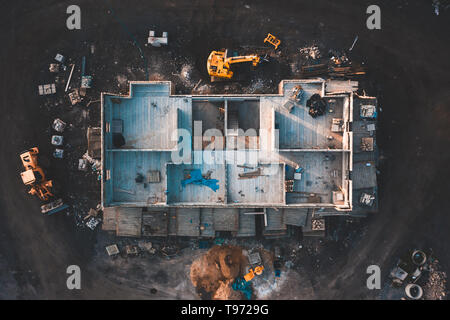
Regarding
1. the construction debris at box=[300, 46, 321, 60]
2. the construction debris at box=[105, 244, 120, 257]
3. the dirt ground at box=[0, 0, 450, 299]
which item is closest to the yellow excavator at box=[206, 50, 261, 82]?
the dirt ground at box=[0, 0, 450, 299]

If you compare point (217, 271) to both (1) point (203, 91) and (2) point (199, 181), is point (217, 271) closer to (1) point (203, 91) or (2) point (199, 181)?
(2) point (199, 181)

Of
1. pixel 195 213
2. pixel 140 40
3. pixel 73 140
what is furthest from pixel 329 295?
pixel 140 40

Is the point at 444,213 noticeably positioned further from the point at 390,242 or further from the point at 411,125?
the point at 411,125

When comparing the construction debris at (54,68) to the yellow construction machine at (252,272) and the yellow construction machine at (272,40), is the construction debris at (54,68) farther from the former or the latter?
the yellow construction machine at (252,272)

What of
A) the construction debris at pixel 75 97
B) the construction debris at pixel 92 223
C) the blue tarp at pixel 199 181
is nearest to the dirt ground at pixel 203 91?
the construction debris at pixel 92 223

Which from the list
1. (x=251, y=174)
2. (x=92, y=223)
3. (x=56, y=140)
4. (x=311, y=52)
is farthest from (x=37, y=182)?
(x=311, y=52)

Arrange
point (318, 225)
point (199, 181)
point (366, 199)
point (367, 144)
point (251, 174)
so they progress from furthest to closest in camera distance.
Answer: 1. point (318, 225)
2. point (366, 199)
3. point (367, 144)
4. point (251, 174)
5. point (199, 181)

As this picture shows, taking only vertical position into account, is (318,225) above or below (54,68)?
below
